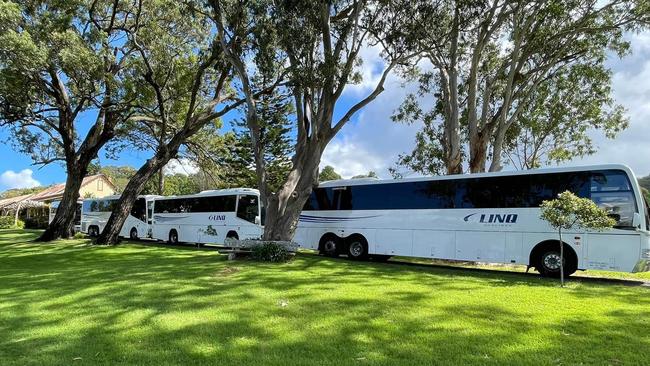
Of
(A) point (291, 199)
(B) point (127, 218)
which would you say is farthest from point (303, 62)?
(B) point (127, 218)

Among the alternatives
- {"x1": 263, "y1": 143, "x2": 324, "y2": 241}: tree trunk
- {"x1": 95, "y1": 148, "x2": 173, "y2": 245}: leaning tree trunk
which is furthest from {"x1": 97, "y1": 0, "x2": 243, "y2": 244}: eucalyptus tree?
{"x1": 263, "y1": 143, "x2": 324, "y2": 241}: tree trunk

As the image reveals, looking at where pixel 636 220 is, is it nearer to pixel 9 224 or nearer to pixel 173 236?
pixel 173 236

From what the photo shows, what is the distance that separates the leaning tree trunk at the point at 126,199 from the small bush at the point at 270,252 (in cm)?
1020

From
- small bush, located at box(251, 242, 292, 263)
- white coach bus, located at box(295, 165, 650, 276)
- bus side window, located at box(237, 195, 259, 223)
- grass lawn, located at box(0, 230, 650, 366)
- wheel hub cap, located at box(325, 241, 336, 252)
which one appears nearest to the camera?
grass lawn, located at box(0, 230, 650, 366)

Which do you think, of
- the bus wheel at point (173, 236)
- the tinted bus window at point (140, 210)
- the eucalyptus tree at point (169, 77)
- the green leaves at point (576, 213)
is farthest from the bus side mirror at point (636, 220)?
the tinted bus window at point (140, 210)

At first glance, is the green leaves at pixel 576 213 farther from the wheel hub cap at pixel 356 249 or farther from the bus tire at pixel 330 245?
the bus tire at pixel 330 245

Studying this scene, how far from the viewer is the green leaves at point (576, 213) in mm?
10117

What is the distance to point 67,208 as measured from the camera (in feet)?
81.5

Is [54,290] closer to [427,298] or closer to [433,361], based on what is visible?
[427,298]

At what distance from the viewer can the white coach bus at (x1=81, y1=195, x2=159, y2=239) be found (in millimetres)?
30078

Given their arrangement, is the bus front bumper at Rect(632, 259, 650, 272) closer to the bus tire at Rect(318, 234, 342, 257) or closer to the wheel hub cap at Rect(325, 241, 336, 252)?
the bus tire at Rect(318, 234, 342, 257)

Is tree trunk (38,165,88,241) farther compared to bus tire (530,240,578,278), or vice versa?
tree trunk (38,165,88,241)

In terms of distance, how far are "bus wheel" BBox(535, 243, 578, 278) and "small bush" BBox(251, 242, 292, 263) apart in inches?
278

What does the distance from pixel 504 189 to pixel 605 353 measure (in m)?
9.33
